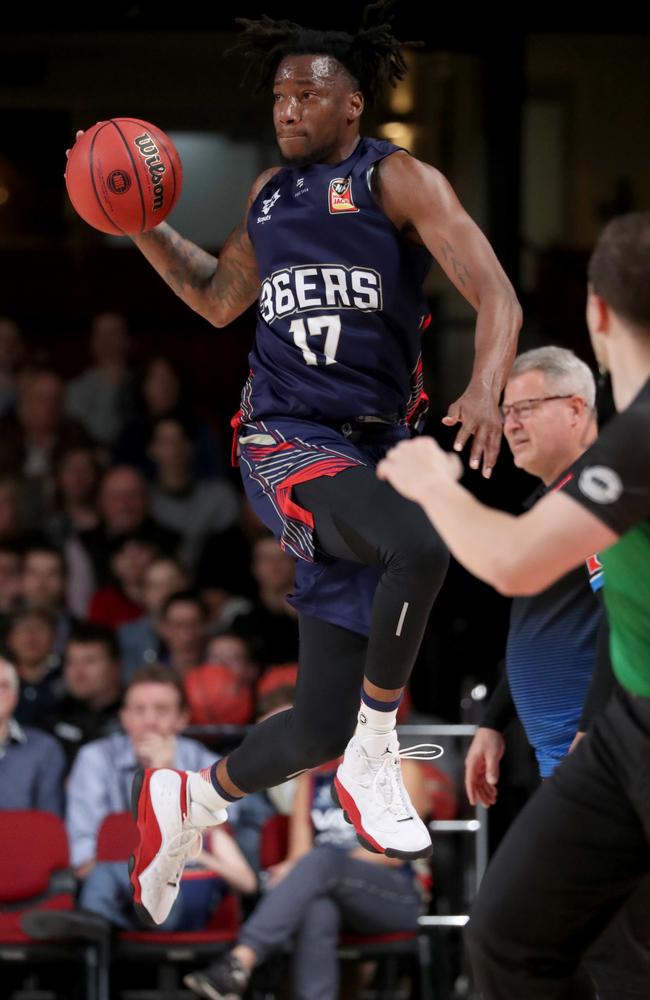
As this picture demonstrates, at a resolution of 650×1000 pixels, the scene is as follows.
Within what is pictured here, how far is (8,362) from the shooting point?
9320 mm

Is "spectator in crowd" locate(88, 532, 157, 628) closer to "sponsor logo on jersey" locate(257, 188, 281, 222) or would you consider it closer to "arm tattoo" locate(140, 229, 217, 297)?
"arm tattoo" locate(140, 229, 217, 297)

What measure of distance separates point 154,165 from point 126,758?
306 cm

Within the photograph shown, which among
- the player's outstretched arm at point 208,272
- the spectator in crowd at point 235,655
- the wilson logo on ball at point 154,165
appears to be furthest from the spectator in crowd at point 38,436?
the wilson logo on ball at point 154,165

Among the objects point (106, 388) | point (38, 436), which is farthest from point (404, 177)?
point (106, 388)

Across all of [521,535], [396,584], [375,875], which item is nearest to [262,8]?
[375,875]

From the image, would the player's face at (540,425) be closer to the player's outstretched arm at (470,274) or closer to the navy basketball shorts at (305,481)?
the navy basketball shorts at (305,481)

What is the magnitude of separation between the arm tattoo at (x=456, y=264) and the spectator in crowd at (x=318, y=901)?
9.98 feet

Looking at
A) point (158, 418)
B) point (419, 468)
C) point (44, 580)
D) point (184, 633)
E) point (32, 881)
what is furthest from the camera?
point (158, 418)

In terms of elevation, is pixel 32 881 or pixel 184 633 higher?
pixel 184 633

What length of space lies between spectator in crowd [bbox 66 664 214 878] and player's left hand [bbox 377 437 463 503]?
140 inches

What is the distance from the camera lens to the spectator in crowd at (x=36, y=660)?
7172 millimetres

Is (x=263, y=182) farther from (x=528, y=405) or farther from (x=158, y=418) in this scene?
(x=158, y=418)

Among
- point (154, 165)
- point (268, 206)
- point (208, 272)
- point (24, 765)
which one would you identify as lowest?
point (24, 765)

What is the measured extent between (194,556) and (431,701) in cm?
161
